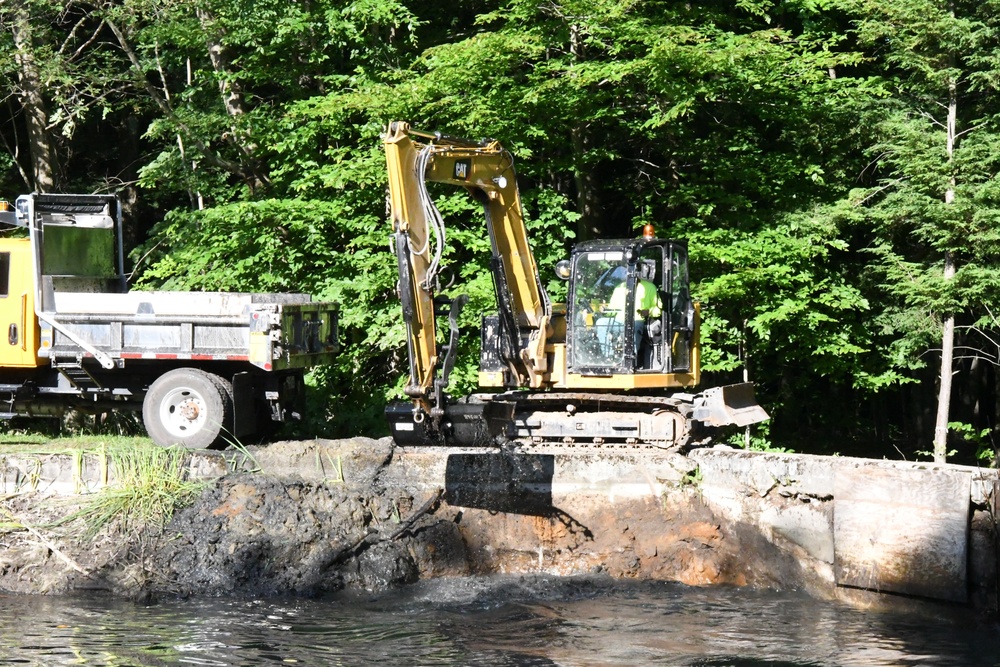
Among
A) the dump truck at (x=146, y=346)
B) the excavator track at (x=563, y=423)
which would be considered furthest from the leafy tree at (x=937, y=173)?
the dump truck at (x=146, y=346)

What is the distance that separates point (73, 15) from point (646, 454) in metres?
13.9

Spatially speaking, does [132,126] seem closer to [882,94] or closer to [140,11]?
[140,11]

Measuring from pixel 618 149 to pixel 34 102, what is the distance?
9.32 m

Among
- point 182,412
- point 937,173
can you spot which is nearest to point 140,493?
point 182,412

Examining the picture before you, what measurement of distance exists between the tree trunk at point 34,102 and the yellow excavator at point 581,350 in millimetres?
7076

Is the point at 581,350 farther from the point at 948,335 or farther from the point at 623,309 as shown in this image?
the point at 948,335

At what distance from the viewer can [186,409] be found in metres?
13.4

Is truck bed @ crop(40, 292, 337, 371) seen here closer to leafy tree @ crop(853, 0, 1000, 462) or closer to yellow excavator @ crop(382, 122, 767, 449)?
yellow excavator @ crop(382, 122, 767, 449)

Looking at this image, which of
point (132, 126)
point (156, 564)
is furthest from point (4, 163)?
point (156, 564)

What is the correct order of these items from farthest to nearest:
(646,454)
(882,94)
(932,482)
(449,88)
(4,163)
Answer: (4,163) → (882,94) → (449,88) → (646,454) → (932,482)

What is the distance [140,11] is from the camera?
17.1m

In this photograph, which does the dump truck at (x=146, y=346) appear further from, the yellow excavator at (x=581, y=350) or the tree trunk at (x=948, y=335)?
the tree trunk at (x=948, y=335)

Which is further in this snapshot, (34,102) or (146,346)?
(34,102)

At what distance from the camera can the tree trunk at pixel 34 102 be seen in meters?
17.0
